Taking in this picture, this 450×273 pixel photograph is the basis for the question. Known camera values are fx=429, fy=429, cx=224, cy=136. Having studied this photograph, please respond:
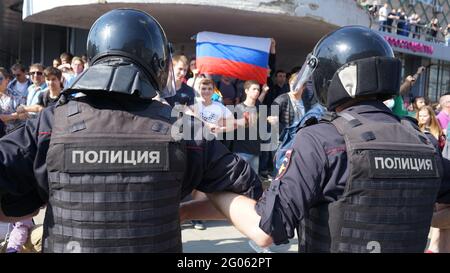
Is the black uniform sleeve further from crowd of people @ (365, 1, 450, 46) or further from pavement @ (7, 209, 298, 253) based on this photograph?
crowd of people @ (365, 1, 450, 46)

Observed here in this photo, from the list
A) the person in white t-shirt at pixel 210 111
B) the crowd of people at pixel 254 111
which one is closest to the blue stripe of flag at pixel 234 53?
the crowd of people at pixel 254 111

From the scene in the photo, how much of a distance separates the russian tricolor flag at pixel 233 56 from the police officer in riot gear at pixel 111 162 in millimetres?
4918

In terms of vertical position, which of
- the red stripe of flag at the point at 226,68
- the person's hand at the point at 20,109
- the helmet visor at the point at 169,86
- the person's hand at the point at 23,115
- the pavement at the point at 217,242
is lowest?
the pavement at the point at 217,242

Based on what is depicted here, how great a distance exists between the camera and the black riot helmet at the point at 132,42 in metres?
1.77

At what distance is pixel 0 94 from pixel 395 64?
5061 mm

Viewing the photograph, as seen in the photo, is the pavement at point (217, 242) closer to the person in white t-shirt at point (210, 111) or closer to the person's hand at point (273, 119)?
the person in white t-shirt at point (210, 111)

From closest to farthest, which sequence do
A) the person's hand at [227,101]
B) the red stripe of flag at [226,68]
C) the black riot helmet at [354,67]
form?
the black riot helmet at [354,67], the person's hand at [227,101], the red stripe of flag at [226,68]

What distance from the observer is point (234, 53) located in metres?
6.89

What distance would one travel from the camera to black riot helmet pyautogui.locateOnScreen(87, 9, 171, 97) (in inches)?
69.6

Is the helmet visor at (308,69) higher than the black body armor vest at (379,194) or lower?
higher

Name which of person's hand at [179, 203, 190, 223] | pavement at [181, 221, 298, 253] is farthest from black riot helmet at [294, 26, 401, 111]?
pavement at [181, 221, 298, 253]

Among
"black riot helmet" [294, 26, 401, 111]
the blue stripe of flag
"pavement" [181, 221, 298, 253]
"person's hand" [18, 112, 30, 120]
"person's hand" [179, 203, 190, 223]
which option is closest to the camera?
"black riot helmet" [294, 26, 401, 111]
